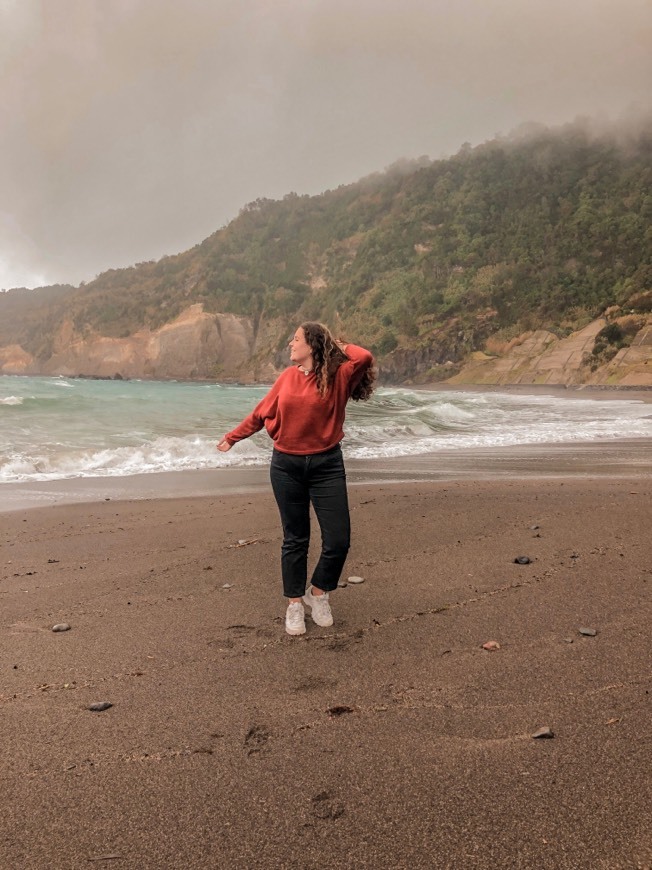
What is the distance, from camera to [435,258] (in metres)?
78.9

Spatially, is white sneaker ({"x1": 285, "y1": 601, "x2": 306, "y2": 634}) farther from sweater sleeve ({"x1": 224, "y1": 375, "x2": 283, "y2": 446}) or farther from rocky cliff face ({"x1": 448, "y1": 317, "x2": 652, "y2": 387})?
rocky cliff face ({"x1": 448, "y1": 317, "x2": 652, "y2": 387})

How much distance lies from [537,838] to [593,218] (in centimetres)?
7538

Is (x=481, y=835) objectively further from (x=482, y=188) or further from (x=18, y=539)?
(x=482, y=188)

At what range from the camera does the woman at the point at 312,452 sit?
3.22m

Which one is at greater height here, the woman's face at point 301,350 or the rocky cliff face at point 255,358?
the rocky cliff face at point 255,358

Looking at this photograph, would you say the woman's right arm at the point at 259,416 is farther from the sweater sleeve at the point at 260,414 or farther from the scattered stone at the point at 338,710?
the scattered stone at the point at 338,710

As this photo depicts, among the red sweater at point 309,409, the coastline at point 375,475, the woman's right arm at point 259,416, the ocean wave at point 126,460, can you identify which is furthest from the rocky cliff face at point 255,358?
the woman's right arm at point 259,416

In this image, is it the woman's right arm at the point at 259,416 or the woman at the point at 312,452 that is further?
the woman's right arm at the point at 259,416

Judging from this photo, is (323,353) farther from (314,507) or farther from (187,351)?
(187,351)

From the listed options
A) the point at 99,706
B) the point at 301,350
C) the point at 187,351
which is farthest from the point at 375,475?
the point at 187,351

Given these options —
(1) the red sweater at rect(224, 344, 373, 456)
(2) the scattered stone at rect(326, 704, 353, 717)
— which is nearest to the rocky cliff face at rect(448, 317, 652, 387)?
(1) the red sweater at rect(224, 344, 373, 456)

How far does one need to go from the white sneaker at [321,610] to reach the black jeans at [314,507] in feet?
0.22

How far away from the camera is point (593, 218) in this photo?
214 feet

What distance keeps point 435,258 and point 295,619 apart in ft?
267
